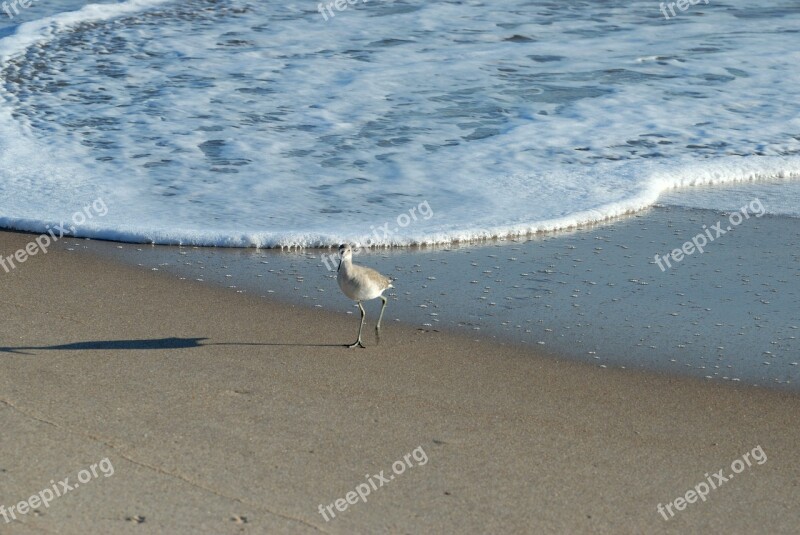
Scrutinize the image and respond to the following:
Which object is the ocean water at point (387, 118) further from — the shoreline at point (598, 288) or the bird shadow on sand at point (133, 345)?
the bird shadow on sand at point (133, 345)

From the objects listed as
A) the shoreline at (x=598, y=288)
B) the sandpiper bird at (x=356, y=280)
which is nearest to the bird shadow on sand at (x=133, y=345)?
the sandpiper bird at (x=356, y=280)

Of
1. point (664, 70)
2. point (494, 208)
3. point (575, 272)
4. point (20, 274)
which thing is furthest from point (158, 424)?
point (664, 70)

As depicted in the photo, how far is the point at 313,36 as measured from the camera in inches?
528

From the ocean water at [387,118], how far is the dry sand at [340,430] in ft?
5.54

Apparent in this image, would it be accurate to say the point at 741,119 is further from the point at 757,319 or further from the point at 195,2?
the point at 195,2

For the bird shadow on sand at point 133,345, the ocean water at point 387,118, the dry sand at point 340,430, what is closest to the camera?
the dry sand at point 340,430

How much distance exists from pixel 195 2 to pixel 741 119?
917cm

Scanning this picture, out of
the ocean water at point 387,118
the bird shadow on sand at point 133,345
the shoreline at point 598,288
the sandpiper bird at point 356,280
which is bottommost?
the ocean water at point 387,118

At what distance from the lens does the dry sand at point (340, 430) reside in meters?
3.63

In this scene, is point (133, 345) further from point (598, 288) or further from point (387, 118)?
point (387, 118)

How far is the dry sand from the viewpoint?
11.9 ft

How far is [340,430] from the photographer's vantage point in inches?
168

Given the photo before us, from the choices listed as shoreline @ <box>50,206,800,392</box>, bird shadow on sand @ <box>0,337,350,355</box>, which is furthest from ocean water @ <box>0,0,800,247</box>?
bird shadow on sand @ <box>0,337,350,355</box>

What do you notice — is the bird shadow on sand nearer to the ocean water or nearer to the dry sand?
the dry sand
